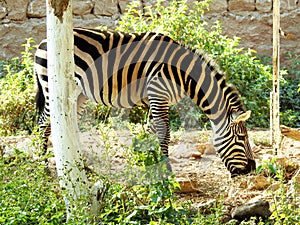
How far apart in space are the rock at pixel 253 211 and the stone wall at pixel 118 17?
24.8ft

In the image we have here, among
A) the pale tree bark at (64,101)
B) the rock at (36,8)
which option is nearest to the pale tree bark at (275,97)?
the pale tree bark at (64,101)

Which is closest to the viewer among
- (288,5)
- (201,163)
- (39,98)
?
(39,98)

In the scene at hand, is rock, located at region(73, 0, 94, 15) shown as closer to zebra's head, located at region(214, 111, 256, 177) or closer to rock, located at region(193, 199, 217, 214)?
zebra's head, located at region(214, 111, 256, 177)

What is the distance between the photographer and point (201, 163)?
8.30 m

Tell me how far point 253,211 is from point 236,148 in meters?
1.71

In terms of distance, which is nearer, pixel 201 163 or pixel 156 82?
pixel 156 82

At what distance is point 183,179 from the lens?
6.97m

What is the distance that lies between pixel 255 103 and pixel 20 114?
3.79m

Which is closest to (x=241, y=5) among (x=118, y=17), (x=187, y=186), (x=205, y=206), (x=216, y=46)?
(x=216, y=46)

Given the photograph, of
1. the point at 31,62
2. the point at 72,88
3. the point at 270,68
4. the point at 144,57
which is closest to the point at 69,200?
the point at 72,88

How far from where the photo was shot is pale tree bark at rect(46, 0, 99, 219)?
5355 mm

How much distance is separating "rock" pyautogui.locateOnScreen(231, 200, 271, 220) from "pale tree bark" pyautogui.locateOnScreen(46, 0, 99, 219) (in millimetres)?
1270

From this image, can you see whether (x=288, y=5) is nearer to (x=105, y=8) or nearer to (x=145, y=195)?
(x=105, y=8)

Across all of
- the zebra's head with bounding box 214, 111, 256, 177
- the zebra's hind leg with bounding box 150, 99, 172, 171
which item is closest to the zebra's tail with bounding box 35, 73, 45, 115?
the zebra's hind leg with bounding box 150, 99, 172, 171
